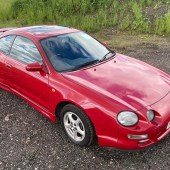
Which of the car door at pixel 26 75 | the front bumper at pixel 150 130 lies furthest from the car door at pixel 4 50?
the front bumper at pixel 150 130

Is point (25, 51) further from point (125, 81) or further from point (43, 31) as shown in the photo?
point (125, 81)

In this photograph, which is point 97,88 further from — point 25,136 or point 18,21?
point 18,21

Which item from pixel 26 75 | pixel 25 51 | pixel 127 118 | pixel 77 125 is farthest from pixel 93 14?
pixel 127 118

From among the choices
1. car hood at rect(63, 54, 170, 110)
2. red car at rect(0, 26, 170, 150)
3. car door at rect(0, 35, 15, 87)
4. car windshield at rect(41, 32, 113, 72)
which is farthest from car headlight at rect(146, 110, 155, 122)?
car door at rect(0, 35, 15, 87)

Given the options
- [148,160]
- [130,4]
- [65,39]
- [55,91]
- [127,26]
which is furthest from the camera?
[130,4]

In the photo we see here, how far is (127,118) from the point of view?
349cm

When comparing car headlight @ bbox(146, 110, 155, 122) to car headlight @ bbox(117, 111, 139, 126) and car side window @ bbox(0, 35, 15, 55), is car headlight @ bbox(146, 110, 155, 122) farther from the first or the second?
car side window @ bbox(0, 35, 15, 55)

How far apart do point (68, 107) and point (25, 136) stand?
96 centimetres

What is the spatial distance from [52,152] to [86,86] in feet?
3.51

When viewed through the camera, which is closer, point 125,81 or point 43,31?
point 125,81

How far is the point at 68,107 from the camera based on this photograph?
13.0 ft

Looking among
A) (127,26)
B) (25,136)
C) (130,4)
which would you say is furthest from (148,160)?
(130,4)

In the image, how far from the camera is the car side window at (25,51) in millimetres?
4551

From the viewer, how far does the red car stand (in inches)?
140
